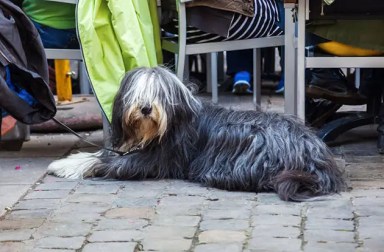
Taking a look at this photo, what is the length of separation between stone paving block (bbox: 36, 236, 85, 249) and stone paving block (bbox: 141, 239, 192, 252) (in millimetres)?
257

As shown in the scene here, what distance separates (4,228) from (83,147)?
1.68 m

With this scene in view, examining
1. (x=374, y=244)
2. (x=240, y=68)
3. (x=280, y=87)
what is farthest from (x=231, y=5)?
(x=280, y=87)

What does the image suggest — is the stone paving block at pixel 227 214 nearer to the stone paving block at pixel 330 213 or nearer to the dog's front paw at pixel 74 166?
the stone paving block at pixel 330 213

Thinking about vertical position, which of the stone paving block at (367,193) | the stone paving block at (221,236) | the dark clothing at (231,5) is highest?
the dark clothing at (231,5)

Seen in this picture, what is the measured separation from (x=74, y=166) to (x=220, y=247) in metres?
1.45

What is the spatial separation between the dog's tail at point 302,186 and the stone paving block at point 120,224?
0.70 m

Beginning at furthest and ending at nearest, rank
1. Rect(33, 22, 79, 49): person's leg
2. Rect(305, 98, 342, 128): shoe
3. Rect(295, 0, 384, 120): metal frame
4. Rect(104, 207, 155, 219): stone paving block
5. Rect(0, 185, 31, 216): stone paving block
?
Rect(305, 98, 342, 128): shoe, Rect(33, 22, 79, 49): person's leg, Rect(295, 0, 384, 120): metal frame, Rect(0, 185, 31, 216): stone paving block, Rect(104, 207, 155, 219): stone paving block

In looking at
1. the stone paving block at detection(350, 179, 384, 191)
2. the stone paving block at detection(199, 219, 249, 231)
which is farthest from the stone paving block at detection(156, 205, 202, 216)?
the stone paving block at detection(350, 179, 384, 191)

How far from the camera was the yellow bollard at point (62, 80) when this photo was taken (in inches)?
245

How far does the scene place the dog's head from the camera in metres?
4.22

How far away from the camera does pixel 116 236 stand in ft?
11.4

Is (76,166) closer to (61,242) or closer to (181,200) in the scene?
(181,200)

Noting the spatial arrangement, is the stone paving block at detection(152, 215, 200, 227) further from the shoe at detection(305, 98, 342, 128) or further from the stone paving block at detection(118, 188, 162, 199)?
the shoe at detection(305, 98, 342, 128)

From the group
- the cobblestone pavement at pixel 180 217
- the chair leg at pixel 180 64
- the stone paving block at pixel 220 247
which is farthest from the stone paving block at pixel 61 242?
the chair leg at pixel 180 64
